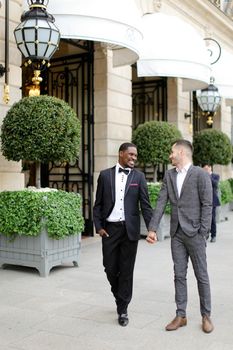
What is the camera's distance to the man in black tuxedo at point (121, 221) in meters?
5.14

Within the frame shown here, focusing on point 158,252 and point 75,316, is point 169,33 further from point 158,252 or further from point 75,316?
point 75,316

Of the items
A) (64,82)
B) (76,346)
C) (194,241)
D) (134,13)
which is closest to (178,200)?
(194,241)

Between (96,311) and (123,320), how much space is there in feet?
1.85

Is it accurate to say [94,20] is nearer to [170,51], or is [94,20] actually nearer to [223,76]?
[170,51]

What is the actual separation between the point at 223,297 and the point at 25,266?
3.24m

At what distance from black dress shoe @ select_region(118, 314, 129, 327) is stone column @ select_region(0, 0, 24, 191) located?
388cm

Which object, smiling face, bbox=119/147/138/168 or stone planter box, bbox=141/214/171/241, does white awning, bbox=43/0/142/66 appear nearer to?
stone planter box, bbox=141/214/171/241

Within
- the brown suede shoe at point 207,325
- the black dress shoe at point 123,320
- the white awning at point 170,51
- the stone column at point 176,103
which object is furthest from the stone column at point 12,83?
the stone column at point 176,103

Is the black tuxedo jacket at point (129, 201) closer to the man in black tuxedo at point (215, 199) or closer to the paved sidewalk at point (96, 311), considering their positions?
the paved sidewalk at point (96, 311)

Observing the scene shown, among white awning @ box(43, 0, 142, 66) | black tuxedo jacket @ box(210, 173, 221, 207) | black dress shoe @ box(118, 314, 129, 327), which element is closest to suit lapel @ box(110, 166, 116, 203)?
black dress shoe @ box(118, 314, 129, 327)

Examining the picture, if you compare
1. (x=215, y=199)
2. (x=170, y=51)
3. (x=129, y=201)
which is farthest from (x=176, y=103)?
(x=129, y=201)

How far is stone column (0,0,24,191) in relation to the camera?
826 cm

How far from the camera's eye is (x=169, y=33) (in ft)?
40.3

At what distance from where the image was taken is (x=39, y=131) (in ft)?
23.3
